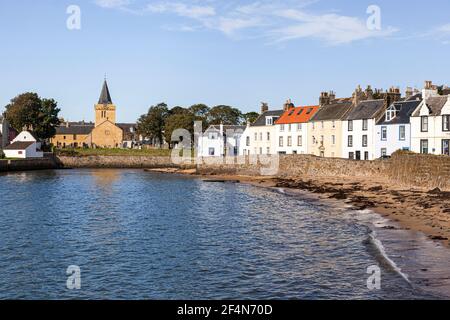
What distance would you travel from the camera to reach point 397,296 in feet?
54.4

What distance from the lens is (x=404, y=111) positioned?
6694 centimetres

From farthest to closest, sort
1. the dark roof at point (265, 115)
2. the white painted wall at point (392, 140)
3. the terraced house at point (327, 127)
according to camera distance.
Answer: the dark roof at point (265, 115) → the terraced house at point (327, 127) → the white painted wall at point (392, 140)

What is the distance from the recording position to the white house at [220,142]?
113m

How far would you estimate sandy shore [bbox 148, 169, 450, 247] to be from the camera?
29.5m

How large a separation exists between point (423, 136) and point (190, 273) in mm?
50105

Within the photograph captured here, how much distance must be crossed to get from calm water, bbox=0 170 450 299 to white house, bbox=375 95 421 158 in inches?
1090

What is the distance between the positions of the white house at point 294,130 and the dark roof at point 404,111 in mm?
18921

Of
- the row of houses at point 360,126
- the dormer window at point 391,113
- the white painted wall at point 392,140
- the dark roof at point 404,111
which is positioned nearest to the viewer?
the row of houses at point 360,126

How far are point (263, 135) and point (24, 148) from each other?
5392 centimetres

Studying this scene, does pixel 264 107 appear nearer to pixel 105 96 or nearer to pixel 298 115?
pixel 298 115

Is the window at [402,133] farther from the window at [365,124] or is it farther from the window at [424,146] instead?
the window at [365,124]

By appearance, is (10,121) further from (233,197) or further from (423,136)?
(423,136)

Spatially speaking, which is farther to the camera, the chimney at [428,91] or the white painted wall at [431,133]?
the chimney at [428,91]

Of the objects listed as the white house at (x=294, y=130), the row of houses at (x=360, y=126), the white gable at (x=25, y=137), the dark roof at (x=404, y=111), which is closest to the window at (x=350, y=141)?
the row of houses at (x=360, y=126)
